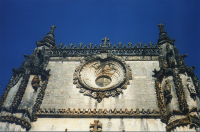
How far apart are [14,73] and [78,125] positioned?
6392mm

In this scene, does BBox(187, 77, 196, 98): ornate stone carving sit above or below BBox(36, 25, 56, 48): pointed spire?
below

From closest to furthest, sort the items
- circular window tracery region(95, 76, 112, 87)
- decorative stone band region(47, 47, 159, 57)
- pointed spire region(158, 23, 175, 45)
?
1. circular window tracery region(95, 76, 112, 87)
2. decorative stone band region(47, 47, 159, 57)
3. pointed spire region(158, 23, 175, 45)

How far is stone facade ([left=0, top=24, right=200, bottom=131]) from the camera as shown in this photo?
43.9 ft

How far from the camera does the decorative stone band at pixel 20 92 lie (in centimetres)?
1396

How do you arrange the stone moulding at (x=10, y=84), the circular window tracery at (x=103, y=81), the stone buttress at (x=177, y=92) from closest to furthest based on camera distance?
the stone buttress at (x=177, y=92) < the stone moulding at (x=10, y=84) < the circular window tracery at (x=103, y=81)

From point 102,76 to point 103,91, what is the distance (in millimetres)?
2369

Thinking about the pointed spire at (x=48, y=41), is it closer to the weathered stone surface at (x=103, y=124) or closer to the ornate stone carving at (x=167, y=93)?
the weathered stone surface at (x=103, y=124)

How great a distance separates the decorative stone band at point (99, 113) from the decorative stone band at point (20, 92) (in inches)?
54.1

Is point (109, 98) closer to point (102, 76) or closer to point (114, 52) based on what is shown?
point (102, 76)

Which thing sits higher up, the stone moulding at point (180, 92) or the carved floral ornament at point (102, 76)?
the carved floral ornament at point (102, 76)

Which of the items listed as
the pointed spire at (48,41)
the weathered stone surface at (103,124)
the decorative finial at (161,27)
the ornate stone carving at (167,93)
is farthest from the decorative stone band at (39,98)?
the decorative finial at (161,27)

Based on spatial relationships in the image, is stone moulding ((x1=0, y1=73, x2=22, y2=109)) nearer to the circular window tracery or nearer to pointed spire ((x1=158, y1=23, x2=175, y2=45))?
the circular window tracery

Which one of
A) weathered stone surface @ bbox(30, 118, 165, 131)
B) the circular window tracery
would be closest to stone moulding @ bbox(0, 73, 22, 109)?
weathered stone surface @ bbox(30, 118, 165, 131)

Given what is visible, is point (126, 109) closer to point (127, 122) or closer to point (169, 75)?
point (127, 122)
